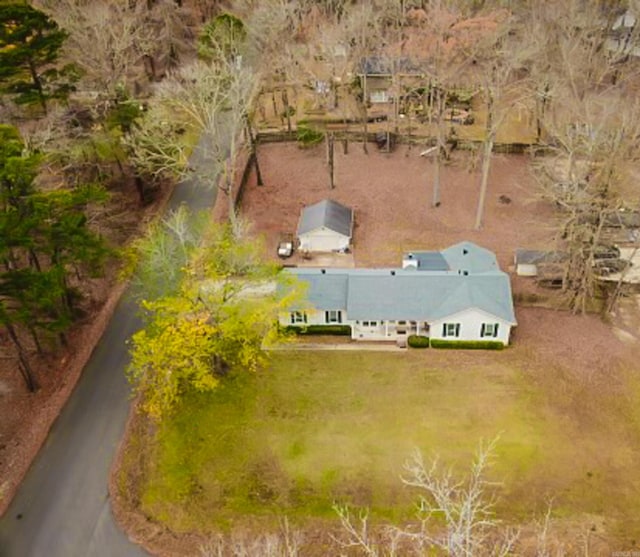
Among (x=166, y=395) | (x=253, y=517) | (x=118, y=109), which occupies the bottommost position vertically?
(x=253, y=517)

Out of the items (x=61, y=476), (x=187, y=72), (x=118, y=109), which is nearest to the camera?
(x=61, y=476)

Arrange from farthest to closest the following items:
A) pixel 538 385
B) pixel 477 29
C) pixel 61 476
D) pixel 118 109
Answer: pixel 477 29 → pixel 118 109 → pixel 538 385 → pixel 61 476

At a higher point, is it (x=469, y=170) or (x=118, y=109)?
(x=118, y=109)

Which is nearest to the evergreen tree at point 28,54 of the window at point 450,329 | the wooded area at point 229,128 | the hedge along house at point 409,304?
the wooded area at point 229,128

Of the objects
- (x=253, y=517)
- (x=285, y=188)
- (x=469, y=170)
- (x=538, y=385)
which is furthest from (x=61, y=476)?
(x=469, y=170)

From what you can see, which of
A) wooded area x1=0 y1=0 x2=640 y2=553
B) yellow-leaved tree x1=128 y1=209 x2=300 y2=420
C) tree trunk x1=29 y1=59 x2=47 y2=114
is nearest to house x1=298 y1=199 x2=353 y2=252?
wooded area x1=0 y1=0 x2=640 y2=553

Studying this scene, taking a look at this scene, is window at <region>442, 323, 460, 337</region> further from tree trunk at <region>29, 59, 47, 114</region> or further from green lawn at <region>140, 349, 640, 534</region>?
tree trunk at <region>29, 59, 47, 114</region>

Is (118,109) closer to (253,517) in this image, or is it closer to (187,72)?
(187,72)
